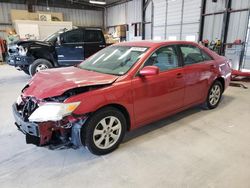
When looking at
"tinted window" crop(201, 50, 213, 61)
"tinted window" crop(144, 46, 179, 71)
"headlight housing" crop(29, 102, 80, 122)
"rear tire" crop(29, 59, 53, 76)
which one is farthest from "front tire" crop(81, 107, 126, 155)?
"rear tire" crop(29, 59, 53, 76)

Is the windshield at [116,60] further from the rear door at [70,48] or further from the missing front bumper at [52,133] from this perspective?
the rear door at [70,48]

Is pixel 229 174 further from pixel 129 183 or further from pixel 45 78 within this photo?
pixel 45 78

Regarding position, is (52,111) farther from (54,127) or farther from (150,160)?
(150,160)

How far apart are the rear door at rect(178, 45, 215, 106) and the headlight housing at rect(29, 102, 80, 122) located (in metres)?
1.86

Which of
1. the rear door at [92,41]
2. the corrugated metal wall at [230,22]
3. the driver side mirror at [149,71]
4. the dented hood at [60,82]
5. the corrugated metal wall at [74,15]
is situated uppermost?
the corrugated metal wall at [74,15]

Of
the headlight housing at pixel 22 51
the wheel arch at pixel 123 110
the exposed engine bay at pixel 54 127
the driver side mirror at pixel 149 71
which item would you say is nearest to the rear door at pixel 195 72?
the driver side mirror at pixel 149 71

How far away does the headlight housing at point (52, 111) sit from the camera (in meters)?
1.96

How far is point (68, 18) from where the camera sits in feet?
52.7

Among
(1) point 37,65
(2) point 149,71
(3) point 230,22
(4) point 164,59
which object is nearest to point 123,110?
(2) point 149,71

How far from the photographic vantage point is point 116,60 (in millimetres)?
2795

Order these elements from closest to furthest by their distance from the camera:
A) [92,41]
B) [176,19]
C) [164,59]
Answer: [164,59]
[92,41]
[176,19]

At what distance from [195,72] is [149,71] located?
1.17 m

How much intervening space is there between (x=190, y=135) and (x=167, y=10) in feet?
32.9

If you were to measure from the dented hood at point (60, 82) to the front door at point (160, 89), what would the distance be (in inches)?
16.9
